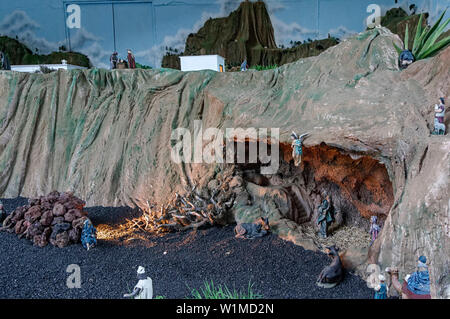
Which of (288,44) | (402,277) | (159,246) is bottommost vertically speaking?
(159,246)

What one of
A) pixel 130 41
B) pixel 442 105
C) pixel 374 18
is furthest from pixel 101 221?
pixel 374 18

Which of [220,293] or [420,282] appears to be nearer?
[420,282]

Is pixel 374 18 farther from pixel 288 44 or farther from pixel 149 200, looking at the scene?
pixel 149 200

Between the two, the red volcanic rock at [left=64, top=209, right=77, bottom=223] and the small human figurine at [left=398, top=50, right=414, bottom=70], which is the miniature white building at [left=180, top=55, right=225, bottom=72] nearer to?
the red volcanic rock at [left=64, top=209, right=77, bottom=223]

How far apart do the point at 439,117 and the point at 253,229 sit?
268 centimetres

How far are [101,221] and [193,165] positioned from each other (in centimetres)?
184

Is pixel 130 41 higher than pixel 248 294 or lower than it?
higher

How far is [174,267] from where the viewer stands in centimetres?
402

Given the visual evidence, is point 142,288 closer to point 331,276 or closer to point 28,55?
point 331,276

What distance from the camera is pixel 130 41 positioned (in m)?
10.9

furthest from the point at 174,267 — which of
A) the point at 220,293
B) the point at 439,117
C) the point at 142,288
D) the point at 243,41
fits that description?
the point at 243,41

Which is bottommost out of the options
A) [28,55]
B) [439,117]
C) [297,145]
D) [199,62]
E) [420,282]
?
[420,282]

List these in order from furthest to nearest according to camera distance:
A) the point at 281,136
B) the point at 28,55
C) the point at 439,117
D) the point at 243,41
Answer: the point at 243,41, the point at 28,55, the point at 281,136, the point at 439,117
